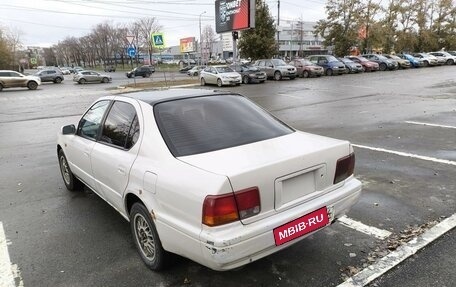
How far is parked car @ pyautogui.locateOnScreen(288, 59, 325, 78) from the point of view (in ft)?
103

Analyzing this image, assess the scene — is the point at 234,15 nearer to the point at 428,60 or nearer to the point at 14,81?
the point at 14,81

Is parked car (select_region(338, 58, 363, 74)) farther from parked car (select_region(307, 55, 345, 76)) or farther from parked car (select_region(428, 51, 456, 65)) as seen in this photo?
parked car (select_region(428, 51, 456, 65))

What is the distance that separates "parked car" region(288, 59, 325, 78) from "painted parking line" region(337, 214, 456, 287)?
28.5m

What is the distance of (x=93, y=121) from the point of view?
14.7ft

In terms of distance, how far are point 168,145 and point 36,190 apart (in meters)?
3.57

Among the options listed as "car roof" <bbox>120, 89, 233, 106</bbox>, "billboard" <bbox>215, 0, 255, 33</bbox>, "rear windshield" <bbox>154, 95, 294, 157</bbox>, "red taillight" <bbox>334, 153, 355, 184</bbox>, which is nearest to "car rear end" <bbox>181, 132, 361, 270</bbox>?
"red taillight" <bbox>334, 153, 355, 184</bbox>

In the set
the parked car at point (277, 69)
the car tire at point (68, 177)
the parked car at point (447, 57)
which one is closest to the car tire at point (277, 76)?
the parked car at point (277, 69)

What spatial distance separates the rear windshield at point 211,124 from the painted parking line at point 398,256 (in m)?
1.39

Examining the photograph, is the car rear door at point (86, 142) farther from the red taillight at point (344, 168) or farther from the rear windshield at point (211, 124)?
the red taillight at point (344, 168)

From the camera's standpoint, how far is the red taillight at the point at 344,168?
3.32 meters

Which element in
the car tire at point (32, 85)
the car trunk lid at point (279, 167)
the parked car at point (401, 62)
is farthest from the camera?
the parked car at point (401, 62)

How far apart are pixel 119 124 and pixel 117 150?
32 cm

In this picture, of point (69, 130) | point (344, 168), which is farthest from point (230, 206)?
point (69, 130)

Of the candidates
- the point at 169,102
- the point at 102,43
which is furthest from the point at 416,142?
the point at 102,43
